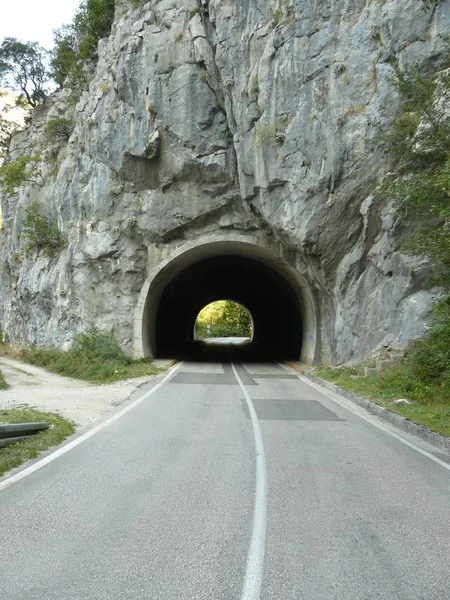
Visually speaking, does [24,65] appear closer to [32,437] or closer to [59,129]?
[59,129]

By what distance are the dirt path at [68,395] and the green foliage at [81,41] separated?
2149 centimetres

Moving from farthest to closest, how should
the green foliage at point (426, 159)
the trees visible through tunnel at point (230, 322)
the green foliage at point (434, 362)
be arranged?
the trees visible through tunnel at point (230, 322), the green foliage at point (434, 362), the green foliage at point (426, 159)

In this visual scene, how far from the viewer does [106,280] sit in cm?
2364

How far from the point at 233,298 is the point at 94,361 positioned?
23.5 metres

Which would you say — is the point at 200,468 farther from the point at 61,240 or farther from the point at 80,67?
the point at 80,67

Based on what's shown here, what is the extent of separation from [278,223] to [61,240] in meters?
14.6

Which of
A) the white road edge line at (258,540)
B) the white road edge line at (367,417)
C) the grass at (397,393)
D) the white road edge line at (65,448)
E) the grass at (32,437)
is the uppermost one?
the grass at (397,393)

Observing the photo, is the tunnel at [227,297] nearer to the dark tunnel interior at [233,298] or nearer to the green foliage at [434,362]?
the dark tunnel interior at [233,298]

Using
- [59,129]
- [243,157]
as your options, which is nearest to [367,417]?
[243,157]

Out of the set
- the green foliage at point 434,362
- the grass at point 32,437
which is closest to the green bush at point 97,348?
the grass at point 32,437

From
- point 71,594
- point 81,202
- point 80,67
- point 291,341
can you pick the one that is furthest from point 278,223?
point 80,67

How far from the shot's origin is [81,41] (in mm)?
31516

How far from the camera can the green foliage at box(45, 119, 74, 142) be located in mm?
29609

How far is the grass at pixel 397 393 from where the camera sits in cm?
898
